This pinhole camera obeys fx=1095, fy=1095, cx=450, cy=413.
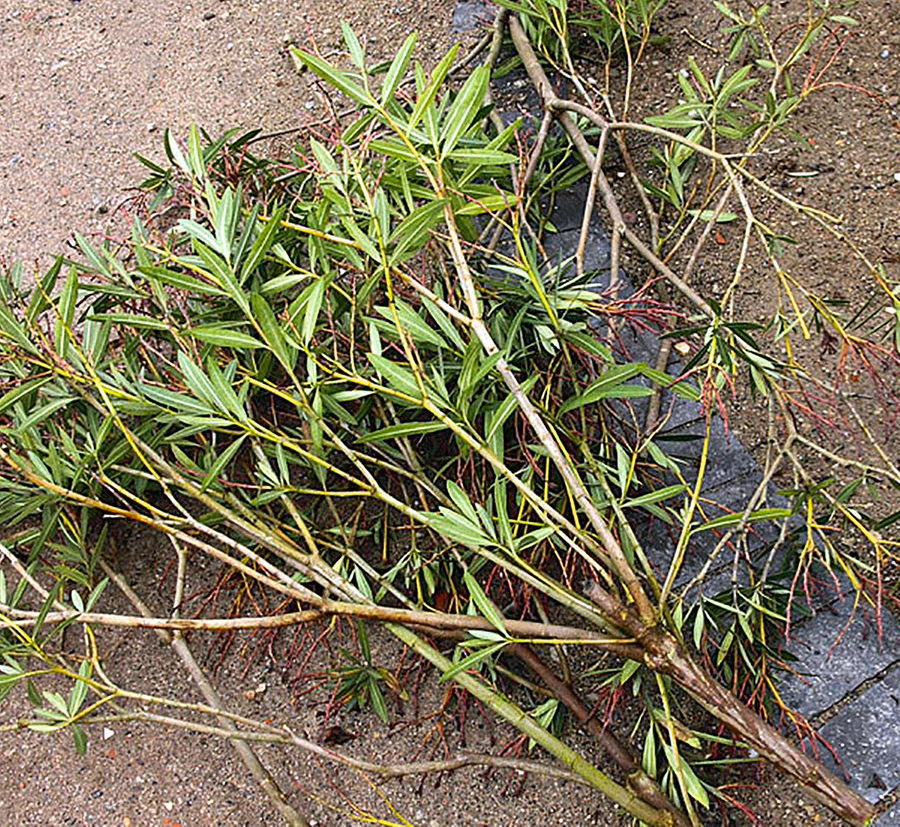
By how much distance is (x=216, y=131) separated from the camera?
279 cm

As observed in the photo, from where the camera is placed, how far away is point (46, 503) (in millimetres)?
1820

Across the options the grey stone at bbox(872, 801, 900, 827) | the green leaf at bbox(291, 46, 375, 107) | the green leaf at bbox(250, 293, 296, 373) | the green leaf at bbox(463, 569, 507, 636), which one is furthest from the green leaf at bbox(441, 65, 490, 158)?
the grey stone at bbox(872, 801, 900, 827)

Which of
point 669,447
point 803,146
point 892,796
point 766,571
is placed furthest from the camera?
point 803,146

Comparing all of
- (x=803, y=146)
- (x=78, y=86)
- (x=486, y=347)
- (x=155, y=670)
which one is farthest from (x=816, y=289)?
(x=78, y=86)

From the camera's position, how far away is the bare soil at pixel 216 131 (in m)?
1.76

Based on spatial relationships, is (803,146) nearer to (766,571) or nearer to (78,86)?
(766,571)

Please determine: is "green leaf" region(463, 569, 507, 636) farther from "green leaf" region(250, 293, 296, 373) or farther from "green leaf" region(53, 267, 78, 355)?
"green leaf" region(53, 267, 78, 355)

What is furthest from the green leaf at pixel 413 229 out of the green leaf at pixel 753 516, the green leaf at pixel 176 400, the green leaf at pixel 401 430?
the green leaf at pixel 753 516

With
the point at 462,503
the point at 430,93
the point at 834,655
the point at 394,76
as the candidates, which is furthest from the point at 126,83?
the point at 834,655

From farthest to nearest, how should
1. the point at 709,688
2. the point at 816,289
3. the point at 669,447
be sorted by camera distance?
1. the point at 816,289
2. the point at 669,447
3. the point at 709,688

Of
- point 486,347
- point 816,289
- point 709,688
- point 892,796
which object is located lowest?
point 892,796

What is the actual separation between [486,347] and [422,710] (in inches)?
26.0

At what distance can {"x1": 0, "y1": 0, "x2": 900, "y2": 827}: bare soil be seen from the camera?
176cm

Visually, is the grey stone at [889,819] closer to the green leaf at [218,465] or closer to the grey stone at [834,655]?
the grey stone at [834,655]
